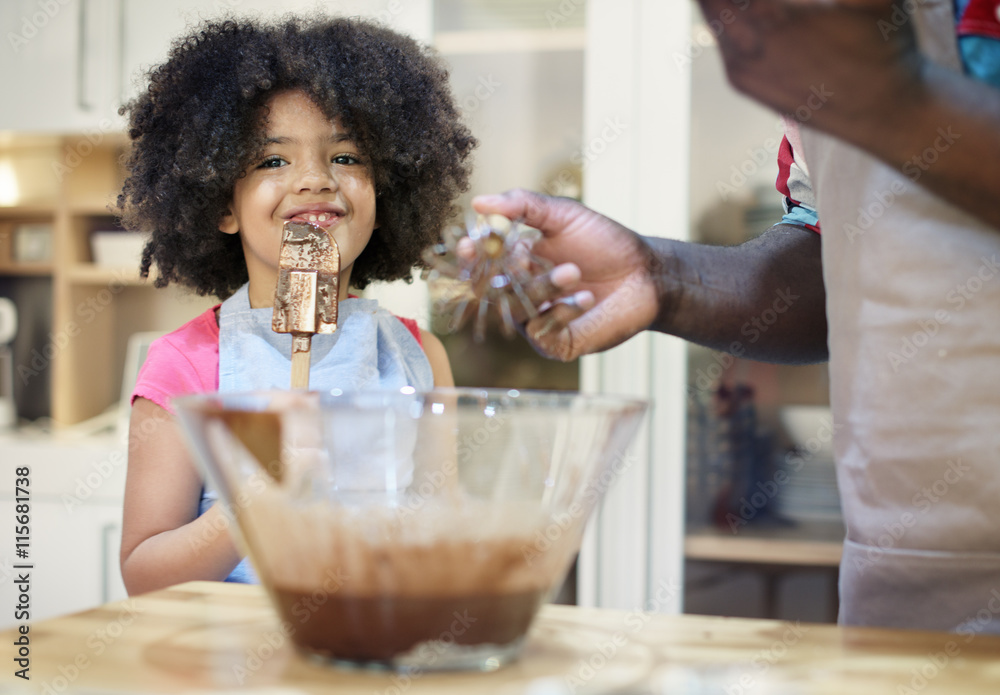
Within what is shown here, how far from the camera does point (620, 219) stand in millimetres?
1767

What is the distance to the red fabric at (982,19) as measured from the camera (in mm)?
533

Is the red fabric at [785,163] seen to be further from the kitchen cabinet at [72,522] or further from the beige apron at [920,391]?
the kitchen cabinet at [72,522]

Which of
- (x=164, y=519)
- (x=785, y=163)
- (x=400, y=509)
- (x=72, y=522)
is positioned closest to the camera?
(x=400, y=509)

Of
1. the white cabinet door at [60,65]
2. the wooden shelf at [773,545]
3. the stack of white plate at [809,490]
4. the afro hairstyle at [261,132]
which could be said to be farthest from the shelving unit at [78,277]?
the stack of white plate at [809,490]

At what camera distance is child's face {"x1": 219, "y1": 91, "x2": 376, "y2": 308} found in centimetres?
103

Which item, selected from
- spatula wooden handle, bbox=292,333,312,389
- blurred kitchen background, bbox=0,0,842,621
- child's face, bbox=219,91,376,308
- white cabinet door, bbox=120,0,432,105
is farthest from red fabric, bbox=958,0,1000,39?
white cabinet door, bbox=120,0,432,105

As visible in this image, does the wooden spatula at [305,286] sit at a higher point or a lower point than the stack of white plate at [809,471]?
higher

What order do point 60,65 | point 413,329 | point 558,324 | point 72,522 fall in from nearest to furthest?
point 558,324, point 413,329, point 72,522, point 60,65

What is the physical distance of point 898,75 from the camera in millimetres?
446

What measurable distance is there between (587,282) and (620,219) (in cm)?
111

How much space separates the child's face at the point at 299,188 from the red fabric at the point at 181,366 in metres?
0.08

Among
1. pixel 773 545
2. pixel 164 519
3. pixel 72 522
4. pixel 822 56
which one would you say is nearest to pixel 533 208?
pixel 822 56

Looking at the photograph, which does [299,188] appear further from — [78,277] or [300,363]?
[78,277]

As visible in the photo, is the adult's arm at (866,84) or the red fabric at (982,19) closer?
the adult's arm at (866,84)
